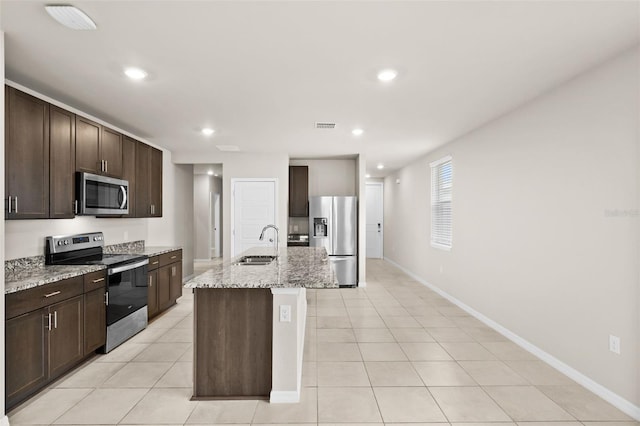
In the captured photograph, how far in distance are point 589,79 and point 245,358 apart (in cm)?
334

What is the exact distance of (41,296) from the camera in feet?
8.07

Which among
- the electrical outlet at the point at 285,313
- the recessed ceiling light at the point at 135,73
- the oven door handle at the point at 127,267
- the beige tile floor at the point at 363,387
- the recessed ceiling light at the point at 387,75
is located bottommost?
the beige tile floor at the point at 363,387

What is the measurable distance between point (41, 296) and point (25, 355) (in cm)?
40

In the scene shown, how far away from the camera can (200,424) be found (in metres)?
2.17

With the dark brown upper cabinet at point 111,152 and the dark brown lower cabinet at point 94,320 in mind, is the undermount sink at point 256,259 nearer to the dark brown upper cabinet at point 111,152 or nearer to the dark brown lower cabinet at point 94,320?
the dark brown lower cabinet at point 94,320

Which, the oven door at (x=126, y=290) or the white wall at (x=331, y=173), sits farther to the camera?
the white wall at (x=331, y=173)

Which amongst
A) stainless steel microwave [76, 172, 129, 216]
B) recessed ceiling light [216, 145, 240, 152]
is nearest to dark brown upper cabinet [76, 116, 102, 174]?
stainless steel microwave [76, 172, 129, 216]

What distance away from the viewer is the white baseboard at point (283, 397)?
94.8 inches

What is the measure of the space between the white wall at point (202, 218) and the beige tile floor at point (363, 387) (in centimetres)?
575

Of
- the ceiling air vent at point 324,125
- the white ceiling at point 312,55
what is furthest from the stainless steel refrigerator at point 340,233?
the white ceiling at point 312,55

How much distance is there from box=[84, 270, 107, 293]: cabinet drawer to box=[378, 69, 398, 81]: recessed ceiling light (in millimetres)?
3005

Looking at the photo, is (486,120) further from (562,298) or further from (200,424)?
(200,424)

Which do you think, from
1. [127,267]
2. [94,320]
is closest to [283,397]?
[94,320]

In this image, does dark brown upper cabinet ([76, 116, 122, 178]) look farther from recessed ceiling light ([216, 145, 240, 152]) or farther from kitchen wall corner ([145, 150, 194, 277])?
recessed ceiling light ([216, 145, 240, 152])
